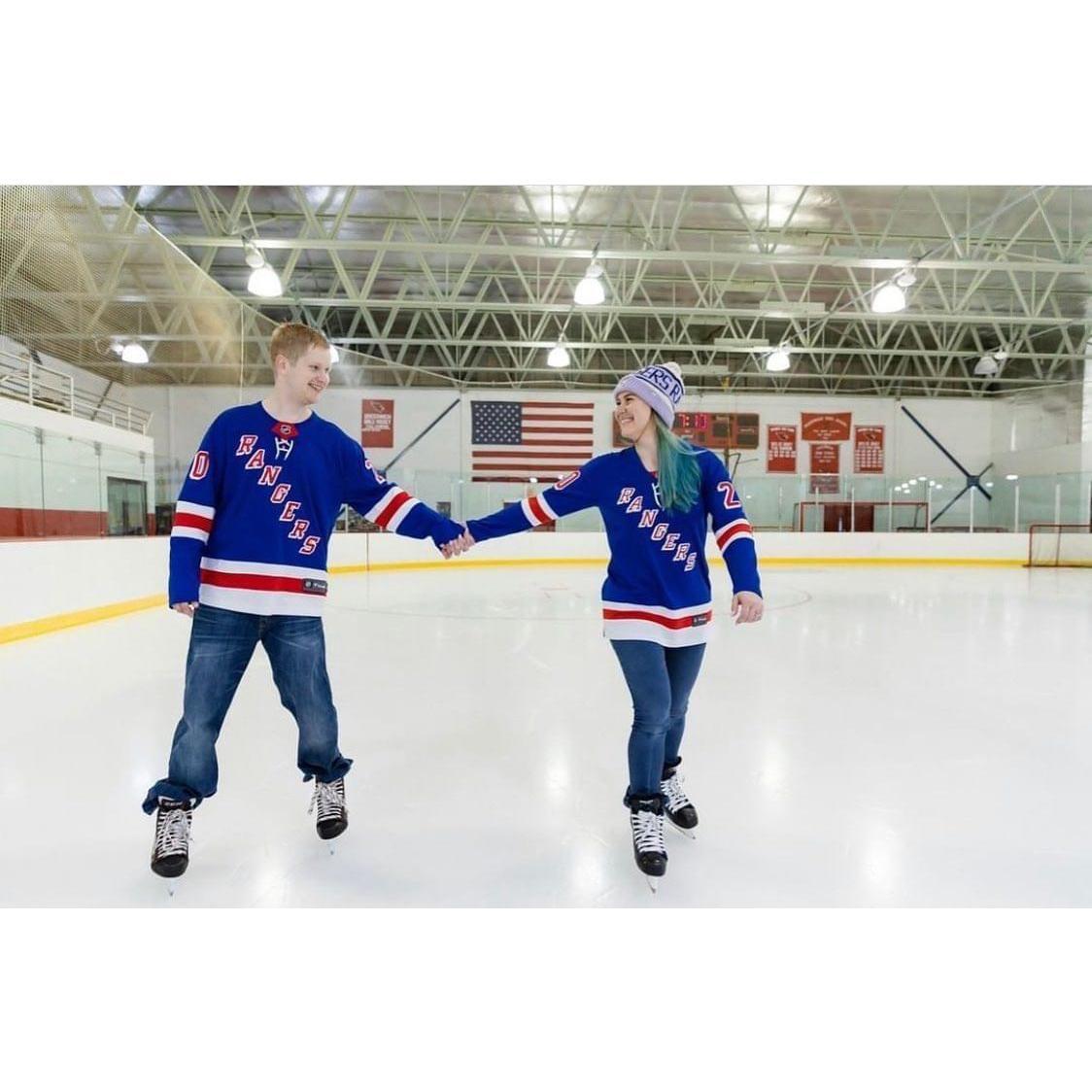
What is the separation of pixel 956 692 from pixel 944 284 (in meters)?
12.5

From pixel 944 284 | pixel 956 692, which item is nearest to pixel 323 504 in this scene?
pixel 956 692

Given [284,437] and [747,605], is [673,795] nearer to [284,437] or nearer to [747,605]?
[747,605]

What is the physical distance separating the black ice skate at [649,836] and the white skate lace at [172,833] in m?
1.09

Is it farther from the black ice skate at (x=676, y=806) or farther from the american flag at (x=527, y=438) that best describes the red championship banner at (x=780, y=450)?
the black ice skate at (x=676, y=806)

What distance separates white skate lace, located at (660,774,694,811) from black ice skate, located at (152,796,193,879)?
48.6 inches

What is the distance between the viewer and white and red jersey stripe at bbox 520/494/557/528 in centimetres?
205

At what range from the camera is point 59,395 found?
5.93m

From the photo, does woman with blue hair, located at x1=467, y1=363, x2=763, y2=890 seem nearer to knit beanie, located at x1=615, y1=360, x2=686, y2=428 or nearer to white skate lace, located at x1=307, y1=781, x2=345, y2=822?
knit beanie, located at x1=615, y1=360, x2=686, y2=428

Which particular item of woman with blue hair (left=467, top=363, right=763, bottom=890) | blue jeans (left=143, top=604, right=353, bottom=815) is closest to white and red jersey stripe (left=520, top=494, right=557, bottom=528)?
woman with blue hair (left=467, top=363, right=763, bottom=890)

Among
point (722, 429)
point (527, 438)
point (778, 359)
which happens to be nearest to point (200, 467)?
point (778, 359)

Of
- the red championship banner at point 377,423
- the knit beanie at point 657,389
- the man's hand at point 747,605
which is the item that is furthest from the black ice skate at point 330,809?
the red championship banner at point 377,423

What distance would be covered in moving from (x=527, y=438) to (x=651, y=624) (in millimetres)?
13927

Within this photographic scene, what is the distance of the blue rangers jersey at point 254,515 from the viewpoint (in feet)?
5.83
